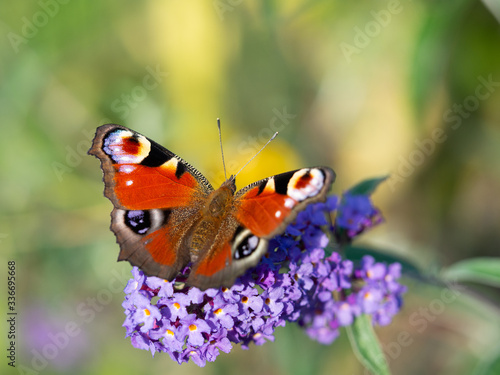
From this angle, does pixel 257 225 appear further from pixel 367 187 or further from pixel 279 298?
pixel 367 187

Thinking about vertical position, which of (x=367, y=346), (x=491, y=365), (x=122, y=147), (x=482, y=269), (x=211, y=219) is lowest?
(x=491, y=365)

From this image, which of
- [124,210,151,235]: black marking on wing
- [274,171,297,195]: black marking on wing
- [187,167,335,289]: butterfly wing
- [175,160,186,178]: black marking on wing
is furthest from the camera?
[175,160,186,178]: black marking on wing

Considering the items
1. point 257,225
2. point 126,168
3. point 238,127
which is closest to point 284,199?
point 257,225

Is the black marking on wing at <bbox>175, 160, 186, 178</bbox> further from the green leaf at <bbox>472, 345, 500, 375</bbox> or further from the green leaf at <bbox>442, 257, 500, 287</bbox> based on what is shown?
the green leaf at <bbox>472, 345, 500, 375</bbox>

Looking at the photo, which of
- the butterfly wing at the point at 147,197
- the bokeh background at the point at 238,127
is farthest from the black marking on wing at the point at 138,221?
the bokeh background at the point at 238,127

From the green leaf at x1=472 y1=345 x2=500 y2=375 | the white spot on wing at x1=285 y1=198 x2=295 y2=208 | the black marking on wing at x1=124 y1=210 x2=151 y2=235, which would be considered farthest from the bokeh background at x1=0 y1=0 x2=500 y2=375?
the white spot on wing at x1=285 y1=198 x2=295 y2=208

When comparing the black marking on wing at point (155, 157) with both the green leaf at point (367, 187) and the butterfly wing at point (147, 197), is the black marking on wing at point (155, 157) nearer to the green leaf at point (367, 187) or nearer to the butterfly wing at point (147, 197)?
the butterfly wing at point (147, 197)

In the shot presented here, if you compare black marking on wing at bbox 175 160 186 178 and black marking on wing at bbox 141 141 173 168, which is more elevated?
black marking on wing at bbox 141 141 173 168
